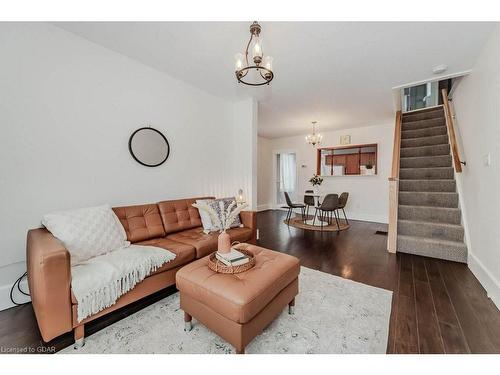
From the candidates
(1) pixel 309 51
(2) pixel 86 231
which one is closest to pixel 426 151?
(1) pixel 309 51

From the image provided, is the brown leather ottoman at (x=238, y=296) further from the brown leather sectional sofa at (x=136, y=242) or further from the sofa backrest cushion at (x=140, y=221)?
the sofa backrest cushion at (x=140, y=221)

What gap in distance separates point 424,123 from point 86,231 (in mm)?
6306

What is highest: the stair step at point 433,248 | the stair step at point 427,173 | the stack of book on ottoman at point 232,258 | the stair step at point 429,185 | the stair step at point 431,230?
the stair step at point 427,173

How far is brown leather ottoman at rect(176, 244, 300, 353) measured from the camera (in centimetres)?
118

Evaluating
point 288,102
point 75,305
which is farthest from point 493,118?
point 75,305

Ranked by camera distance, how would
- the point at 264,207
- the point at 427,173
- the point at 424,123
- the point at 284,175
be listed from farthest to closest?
the point at 284,175, the point at 264,207, the point at 424,123, the point at 427,173

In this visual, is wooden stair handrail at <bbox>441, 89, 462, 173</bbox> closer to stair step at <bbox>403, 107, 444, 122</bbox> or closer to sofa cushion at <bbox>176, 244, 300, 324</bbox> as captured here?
stair step at <bbox>403, 107, 444, 122</bbox>

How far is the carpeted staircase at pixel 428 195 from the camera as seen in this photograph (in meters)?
2.84

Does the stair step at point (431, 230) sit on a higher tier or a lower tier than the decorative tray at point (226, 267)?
lower

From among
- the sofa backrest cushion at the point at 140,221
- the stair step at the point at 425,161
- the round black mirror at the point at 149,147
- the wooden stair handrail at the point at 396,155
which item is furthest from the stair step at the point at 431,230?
the round black mirror at the point at 149,147

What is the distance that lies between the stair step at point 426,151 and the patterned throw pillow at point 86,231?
17.2 ft

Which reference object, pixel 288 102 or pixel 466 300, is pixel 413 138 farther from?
pixel 466 300

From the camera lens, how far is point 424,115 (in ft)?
15.4

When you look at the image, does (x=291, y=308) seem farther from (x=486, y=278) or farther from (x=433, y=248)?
(x=433, y=248)
